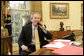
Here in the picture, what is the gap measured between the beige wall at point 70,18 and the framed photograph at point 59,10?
0.44ft

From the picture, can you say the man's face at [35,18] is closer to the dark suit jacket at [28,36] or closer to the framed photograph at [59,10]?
the dark suit jacket at [28,36]

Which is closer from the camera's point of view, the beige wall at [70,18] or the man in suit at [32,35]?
the man in suit at [32,35]

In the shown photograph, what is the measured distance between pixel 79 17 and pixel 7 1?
10.7 feet

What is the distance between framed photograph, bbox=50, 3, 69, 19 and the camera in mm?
6547

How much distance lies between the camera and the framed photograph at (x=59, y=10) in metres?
6.55

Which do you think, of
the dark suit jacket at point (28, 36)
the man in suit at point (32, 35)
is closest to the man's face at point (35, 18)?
the man in suit at point (32, 35)

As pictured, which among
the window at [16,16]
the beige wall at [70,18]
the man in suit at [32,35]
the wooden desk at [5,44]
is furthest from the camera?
the beige wall at [70,18]

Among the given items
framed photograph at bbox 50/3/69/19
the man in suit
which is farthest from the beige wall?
the man in suit

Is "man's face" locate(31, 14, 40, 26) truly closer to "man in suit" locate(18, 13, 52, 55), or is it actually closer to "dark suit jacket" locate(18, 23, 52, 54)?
"man in suit" locate(18, 13, 52, 55)

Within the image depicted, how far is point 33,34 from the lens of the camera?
9.24 feet

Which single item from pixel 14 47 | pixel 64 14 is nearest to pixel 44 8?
pixel 64 14

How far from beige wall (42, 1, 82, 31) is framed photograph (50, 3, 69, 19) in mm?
133

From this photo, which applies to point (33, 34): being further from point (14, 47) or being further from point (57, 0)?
point (57, 0)

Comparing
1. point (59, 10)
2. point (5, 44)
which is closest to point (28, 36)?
point (5, 44)
